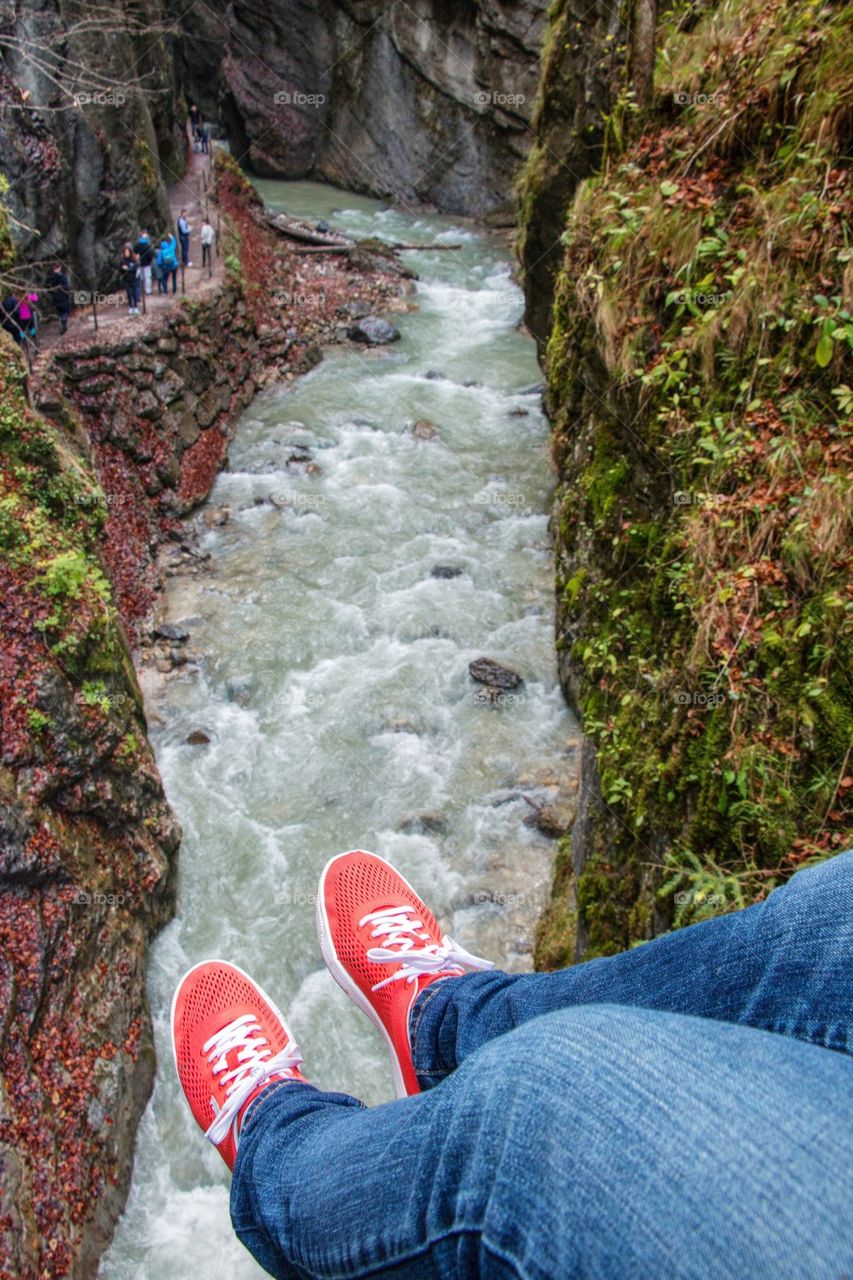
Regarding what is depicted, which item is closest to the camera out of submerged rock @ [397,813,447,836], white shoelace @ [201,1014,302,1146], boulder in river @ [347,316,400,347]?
white shoelace @ [201,1014,302,1146]

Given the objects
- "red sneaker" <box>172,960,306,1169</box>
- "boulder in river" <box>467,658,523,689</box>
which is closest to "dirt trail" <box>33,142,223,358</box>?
"boulder in river" <box>467,658,523,689</box>

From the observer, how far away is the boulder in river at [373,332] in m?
19.0

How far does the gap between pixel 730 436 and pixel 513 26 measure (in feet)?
100

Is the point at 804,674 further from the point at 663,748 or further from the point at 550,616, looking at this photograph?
the point at 550,616

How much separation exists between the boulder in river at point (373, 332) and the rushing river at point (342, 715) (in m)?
2.81

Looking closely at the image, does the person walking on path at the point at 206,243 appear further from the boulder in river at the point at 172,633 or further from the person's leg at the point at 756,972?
the person's leg at the point at 756,972

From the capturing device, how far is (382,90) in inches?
1297

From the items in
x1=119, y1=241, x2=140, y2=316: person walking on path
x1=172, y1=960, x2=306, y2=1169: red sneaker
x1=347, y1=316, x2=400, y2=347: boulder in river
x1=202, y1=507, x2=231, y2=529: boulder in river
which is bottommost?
x1=202, y1=507, x2=231, y2=529: boulder in river

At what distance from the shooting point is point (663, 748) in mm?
4188

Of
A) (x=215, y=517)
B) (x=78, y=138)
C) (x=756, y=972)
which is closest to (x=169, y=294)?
(x=78, y=138)

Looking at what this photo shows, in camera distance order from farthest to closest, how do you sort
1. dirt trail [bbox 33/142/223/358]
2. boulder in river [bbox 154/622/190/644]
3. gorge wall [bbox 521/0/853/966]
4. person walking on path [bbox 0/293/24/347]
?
1. dirt trail [bbox 33/142/223/358]
2. person walking on path [bbox 0/293/24/347]
3. boulder in river [bbox 154/622/190/644]
4. gorge wall [bbox 521/0/853/966]

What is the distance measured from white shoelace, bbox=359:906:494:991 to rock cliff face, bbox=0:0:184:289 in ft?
39.1

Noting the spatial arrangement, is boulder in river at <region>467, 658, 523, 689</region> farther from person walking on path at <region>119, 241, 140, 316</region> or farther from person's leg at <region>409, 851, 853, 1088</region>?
person walking on path at <region>119, 241, 140, 316</region>

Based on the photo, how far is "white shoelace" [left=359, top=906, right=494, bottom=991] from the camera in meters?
3.07
